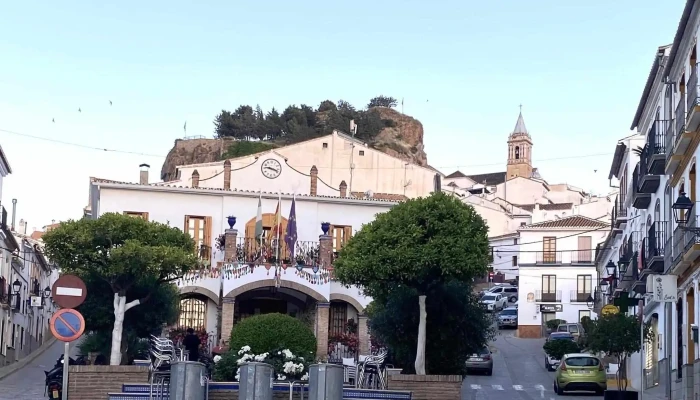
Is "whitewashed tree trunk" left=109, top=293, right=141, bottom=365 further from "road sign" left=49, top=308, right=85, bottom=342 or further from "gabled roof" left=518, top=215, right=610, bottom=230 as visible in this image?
"gabled roof" left=518, top=215, right=610, bottom=230

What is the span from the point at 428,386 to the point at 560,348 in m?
21.6

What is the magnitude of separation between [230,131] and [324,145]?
28.5 meters

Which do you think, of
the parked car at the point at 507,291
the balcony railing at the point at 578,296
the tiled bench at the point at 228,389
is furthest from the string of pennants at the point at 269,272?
the parked car at the point at 507,291

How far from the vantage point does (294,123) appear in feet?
321

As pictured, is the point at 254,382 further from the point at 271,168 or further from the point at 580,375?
the point at 271,168

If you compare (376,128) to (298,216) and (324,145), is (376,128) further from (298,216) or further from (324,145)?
(298,216)

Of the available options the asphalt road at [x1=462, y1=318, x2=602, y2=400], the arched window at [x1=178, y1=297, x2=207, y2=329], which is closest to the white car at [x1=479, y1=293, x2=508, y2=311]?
the asphalt road at [x1=462, y1=318, x2=602, y2=400]

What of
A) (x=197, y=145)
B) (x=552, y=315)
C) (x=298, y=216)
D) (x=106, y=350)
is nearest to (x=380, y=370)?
(x=106, y=350)

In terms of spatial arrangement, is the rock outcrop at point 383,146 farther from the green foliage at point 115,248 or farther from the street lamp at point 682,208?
the street lamp at point 682,208

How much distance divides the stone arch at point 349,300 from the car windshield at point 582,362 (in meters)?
8.53

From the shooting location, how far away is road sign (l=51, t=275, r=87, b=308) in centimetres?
1878

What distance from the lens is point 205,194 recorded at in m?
43.1

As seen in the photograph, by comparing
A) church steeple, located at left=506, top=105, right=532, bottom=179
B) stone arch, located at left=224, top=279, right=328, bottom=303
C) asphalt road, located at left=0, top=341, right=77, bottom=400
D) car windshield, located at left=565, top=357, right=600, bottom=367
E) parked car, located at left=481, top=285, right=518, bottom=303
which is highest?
church steeple, located at left=506, top=105, right=532, bottom=179

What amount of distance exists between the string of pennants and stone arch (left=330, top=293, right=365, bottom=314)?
39.5 inches
